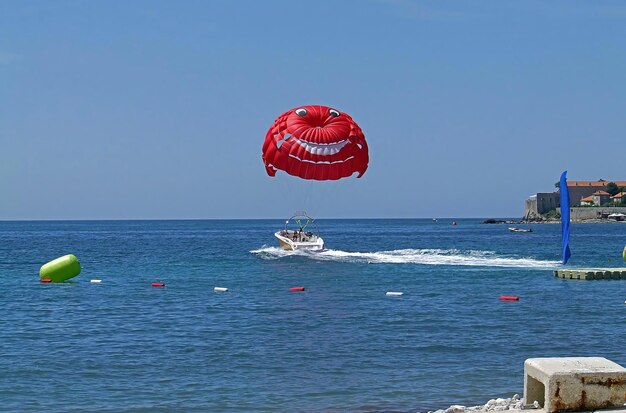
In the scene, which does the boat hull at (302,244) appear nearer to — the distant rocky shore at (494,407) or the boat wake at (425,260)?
the boat wake at (425,260)

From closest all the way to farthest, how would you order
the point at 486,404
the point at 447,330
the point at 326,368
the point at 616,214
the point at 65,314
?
the point at 486,404, the point at 326,368, the point at 447,330, the point at 65,314, the point at 616,214

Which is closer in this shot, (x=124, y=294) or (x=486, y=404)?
(x=486, y=404)

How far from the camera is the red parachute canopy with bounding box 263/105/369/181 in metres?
42.0

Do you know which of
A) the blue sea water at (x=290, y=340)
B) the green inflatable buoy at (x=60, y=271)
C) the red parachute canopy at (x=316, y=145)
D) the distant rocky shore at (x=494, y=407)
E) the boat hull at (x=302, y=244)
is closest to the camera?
the distant rocky shore at (x=494, y=407)

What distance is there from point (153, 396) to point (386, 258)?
43.9 meters

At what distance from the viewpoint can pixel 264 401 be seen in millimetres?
15281

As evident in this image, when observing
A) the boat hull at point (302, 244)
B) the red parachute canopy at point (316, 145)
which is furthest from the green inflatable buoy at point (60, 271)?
the boat hull at point (302, 244)

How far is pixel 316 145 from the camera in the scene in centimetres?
4188

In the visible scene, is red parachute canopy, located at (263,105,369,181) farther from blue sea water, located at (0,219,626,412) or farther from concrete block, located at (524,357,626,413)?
concrete block, located at (524,357,626,413)

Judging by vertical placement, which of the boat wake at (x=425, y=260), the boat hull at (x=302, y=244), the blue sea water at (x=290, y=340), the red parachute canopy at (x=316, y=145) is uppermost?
the red parachute canopy at (x=316, y=145)

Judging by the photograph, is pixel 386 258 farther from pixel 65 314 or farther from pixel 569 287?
pixel 65 314

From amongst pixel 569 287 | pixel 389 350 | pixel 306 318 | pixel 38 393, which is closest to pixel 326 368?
pixel 389 350

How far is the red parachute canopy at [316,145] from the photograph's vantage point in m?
42.0

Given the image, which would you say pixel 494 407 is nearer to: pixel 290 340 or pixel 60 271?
pixel 290 340
